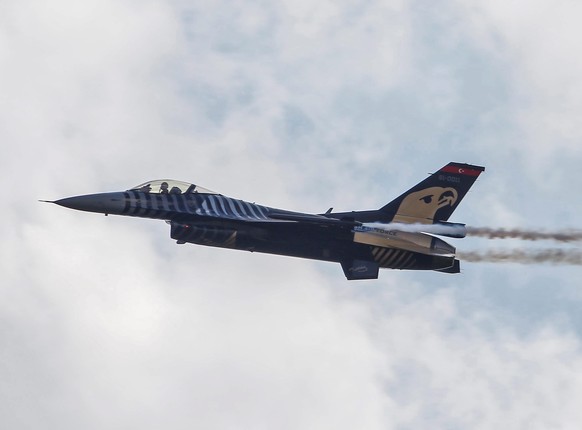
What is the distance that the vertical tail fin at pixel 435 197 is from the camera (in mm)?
77500

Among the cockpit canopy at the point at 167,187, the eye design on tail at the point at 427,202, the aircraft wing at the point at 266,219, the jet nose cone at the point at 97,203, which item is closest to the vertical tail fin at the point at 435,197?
the eye design on tail at the point at 427,202

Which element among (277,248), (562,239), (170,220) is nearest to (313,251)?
(277,248)

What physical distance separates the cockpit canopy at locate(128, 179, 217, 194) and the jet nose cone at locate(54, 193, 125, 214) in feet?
4.24

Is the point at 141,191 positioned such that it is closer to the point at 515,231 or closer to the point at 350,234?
the point at 350,234

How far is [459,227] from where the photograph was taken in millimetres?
76312

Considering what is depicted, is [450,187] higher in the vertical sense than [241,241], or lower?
higher

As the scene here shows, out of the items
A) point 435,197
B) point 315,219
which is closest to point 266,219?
point 315,219

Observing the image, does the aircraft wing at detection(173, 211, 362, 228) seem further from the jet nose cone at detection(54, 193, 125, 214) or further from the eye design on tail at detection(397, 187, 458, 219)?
the eye design on tail at detection(397, 187, 458, 219)

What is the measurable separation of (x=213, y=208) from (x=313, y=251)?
5.03 meters

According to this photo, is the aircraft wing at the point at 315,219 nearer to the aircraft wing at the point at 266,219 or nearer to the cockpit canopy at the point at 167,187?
the aircraft wing at the point at 266,219

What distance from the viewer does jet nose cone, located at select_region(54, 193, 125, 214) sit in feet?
240

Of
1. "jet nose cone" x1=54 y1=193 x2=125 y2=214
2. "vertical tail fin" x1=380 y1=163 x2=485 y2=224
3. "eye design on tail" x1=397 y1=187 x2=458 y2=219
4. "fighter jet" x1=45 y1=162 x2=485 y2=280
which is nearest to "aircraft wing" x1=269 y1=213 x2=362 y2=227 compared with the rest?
"fighter jet" x1=45 y1=162 x2=485 y2=280

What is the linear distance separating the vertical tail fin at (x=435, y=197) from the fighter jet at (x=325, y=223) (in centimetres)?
5

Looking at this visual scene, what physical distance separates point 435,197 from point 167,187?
505 inches
